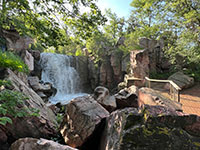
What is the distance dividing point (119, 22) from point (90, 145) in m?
19.5

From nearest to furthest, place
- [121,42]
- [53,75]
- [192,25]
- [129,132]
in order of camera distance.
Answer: [129,132] → [192,25] → [53,75] → [121,42]

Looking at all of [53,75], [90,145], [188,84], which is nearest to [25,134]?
[90,145]

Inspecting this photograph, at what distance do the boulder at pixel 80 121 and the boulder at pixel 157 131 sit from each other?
0.92 meters

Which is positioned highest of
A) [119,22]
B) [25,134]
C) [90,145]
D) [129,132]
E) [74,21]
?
[119,22]

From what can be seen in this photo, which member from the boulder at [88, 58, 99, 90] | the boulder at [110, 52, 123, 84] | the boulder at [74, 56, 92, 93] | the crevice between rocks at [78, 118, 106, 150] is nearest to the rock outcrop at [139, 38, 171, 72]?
the boulder at [110, 52, 123, 84]

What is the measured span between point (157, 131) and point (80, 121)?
4.98ft

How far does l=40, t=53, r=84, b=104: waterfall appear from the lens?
1508 centimetres

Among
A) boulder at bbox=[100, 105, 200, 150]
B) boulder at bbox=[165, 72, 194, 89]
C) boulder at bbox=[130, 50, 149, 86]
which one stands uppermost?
boulder at bbox=[130, 50, 149, 86]

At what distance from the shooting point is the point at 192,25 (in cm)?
788

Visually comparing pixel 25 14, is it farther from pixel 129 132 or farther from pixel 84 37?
pixel 129 132

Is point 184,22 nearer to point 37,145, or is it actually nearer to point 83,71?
point 37,145

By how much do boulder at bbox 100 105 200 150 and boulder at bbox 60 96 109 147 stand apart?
918mm

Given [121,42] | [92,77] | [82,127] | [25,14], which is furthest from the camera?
[121,42]

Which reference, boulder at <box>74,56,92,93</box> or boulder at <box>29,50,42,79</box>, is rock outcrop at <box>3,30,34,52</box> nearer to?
boulder at <box>29,50,42,79</box>
